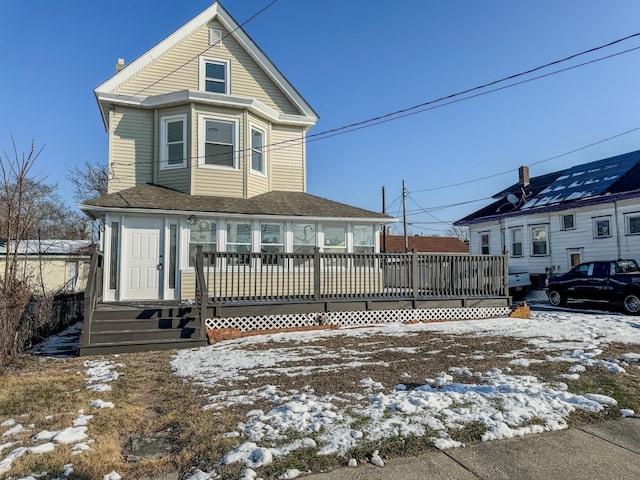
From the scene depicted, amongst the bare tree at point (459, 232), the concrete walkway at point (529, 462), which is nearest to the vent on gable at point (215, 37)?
the concrete walkway at point (529, 462)

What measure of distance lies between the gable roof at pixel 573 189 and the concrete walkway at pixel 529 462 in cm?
1823

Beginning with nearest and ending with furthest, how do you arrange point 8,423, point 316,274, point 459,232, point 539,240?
point 8,423, point 316,274, point 539,240, point 459,232

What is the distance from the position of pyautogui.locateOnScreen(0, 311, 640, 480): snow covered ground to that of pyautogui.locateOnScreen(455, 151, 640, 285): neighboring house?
1250 centimetres

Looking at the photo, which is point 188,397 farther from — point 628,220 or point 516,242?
point 516,242

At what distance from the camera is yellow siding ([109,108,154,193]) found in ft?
40.4

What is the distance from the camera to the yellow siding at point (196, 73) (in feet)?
42.0

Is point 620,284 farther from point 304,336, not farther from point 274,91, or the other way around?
point 274,91

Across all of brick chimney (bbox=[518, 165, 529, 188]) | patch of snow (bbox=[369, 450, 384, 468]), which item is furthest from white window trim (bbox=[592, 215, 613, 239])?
patch of snow (bbox=[369, 450, 384, 468])

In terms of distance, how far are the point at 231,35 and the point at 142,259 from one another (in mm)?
7934

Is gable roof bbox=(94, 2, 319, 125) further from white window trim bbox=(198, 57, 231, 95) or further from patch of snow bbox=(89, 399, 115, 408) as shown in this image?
patch of snow bbox=(89, 399, 115, 408)

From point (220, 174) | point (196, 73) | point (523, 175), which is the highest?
point (196, 73)

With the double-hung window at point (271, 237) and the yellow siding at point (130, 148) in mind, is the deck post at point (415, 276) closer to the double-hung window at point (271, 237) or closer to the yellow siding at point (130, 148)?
the double-hung window at point (271, 237)

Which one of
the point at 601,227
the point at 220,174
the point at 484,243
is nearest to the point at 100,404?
the point at 220,174

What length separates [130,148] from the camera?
12500 mm
